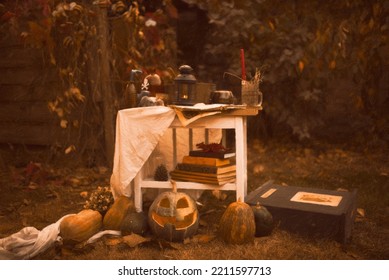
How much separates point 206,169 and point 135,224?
50 centimetres

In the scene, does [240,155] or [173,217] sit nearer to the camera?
[173,217]

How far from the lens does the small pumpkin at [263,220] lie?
7.49ft

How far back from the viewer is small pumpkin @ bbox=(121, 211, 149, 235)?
7.73ft

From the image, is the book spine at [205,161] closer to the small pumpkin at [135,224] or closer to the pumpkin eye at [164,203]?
the pumpkin eye at [164,203]

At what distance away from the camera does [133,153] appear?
2479mm

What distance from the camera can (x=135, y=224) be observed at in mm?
2363

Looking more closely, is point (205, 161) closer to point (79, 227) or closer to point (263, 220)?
point (263, 220)

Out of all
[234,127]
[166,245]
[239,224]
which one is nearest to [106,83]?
[234,127]

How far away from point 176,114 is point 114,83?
71.8 inches

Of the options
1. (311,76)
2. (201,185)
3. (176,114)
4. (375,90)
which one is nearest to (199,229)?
(201,185)

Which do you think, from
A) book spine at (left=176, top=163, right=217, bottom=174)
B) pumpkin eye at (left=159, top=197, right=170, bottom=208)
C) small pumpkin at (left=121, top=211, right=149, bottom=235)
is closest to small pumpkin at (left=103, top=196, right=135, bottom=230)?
small pumpkin at (left=121, top=211, right=149, bottom=235)

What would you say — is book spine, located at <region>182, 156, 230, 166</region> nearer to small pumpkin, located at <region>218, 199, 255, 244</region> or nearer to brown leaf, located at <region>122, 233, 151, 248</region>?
small pumpkin, located at <region>218, 199, 255, 244</region>

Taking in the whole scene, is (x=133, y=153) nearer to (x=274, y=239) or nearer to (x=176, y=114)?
(x=176, y=114)
